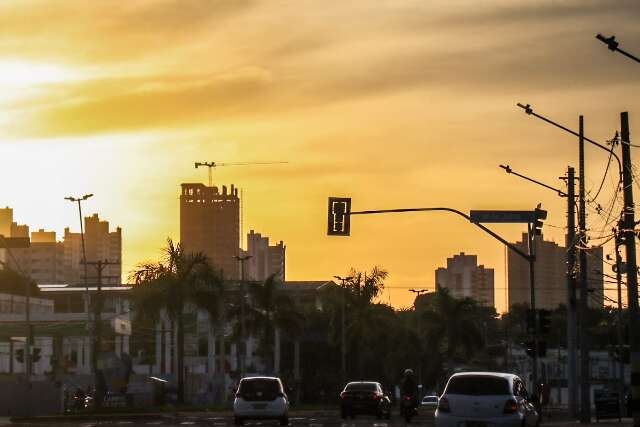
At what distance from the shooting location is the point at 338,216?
47.5 meters

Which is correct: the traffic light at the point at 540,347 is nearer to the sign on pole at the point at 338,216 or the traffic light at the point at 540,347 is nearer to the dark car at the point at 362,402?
the dark car at the point at 362,402

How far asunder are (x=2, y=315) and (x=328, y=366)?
102ft

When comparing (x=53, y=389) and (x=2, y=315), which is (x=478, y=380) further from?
(x=2, y=315)

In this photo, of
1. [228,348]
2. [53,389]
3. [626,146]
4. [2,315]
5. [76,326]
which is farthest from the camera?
[228,348]

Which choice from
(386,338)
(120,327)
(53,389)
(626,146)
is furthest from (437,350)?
(626,146)

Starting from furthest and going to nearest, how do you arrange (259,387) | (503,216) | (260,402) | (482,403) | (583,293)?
(583,293) < (503,216) < (259,387) < (260,402) < (482,403)

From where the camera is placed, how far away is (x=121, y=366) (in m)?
97.8

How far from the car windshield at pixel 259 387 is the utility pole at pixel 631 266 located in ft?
49.2

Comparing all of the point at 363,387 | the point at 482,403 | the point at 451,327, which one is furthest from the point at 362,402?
the point at 451,327

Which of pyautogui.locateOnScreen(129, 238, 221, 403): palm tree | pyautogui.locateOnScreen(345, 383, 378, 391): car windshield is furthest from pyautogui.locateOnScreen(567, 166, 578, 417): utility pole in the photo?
pyautogui.locateOnScreen(129, 238, 221, 403): palm tree

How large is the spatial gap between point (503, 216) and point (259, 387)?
33.3ft

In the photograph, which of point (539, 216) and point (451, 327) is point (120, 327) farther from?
point (539, 216)

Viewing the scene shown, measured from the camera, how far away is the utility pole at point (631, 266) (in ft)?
113

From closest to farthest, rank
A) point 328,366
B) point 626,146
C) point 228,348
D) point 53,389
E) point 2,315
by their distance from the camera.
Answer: point 626,146 → point 53,389 → point 2,315 → point 328,366 → point 228,348
